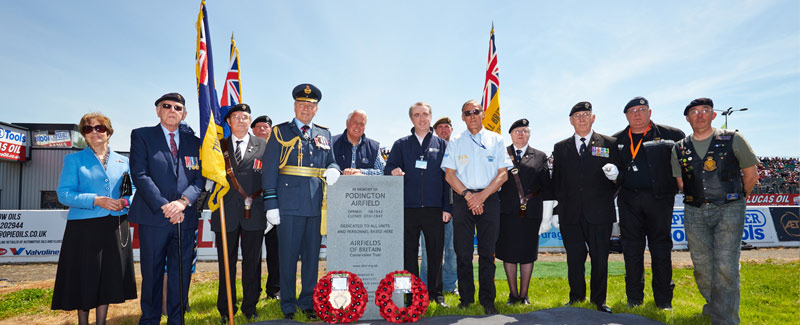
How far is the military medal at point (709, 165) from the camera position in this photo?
14.8ft

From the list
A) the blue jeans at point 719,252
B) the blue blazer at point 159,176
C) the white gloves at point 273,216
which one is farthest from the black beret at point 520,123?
the blue blazer at point 159,176

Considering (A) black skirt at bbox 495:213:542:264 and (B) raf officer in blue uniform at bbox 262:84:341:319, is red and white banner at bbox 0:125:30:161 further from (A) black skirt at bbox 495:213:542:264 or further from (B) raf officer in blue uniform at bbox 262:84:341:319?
(A) black skirt at bbox 495:213:542:264

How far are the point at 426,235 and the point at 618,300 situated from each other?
9.83ft

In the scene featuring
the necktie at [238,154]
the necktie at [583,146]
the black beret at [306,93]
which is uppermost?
the black beret at [306,93]

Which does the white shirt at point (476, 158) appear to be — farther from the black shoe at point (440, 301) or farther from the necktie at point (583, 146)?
the black shoe at point (440, 301)

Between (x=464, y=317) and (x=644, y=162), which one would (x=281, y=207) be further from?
(x=644, y=162)

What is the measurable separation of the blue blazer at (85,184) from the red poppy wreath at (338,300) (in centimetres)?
232

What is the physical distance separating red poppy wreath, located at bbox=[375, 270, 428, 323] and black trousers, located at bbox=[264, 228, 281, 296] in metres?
1.96

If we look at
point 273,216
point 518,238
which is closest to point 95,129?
point 273,216

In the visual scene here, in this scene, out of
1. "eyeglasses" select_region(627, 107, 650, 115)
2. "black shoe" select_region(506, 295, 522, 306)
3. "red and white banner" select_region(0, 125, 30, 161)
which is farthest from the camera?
"red and white banner" select_region(0, 125, 30, 161)

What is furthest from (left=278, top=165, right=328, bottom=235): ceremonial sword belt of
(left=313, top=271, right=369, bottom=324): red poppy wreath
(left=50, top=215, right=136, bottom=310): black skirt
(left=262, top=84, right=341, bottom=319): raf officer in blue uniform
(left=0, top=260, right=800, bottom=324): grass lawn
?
(left=50, top=215, right=136, bottom=310): black skirt

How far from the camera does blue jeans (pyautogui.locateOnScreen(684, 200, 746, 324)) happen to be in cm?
438

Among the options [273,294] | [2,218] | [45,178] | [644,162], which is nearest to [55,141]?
[45,178]

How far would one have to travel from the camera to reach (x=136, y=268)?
32.0 feet
